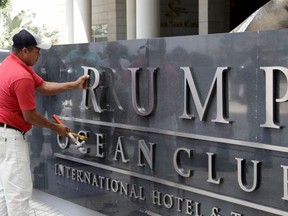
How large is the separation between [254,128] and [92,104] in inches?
85.9

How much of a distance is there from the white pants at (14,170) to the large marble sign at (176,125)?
905mm

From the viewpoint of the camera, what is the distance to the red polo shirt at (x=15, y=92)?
4.49m

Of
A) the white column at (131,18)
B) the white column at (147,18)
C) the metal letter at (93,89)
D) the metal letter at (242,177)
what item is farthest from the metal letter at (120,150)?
the white column at (131,18)

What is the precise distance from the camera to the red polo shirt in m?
4.49

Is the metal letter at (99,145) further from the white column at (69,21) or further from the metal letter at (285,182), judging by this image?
the white column at (69,21)

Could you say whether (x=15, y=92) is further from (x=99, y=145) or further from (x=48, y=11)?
(x=48, y=11)

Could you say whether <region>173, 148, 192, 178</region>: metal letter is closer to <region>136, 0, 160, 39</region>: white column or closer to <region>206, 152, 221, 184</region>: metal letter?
<region>206, 152, 221, 184</region>: metal letter

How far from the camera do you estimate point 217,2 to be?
1952cm

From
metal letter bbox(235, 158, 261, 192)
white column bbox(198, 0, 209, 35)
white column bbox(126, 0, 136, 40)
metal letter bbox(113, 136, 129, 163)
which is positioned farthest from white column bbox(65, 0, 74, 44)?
metal letter bbox(235, 158, 261, 192)

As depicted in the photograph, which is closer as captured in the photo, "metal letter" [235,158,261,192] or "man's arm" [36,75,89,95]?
"metal letter" [235,158,261,192]

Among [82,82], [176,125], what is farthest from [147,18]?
[176,125]

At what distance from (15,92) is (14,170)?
0.69 meters

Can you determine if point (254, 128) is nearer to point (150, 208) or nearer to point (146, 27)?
point (150, 208)

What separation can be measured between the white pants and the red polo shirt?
11cm
